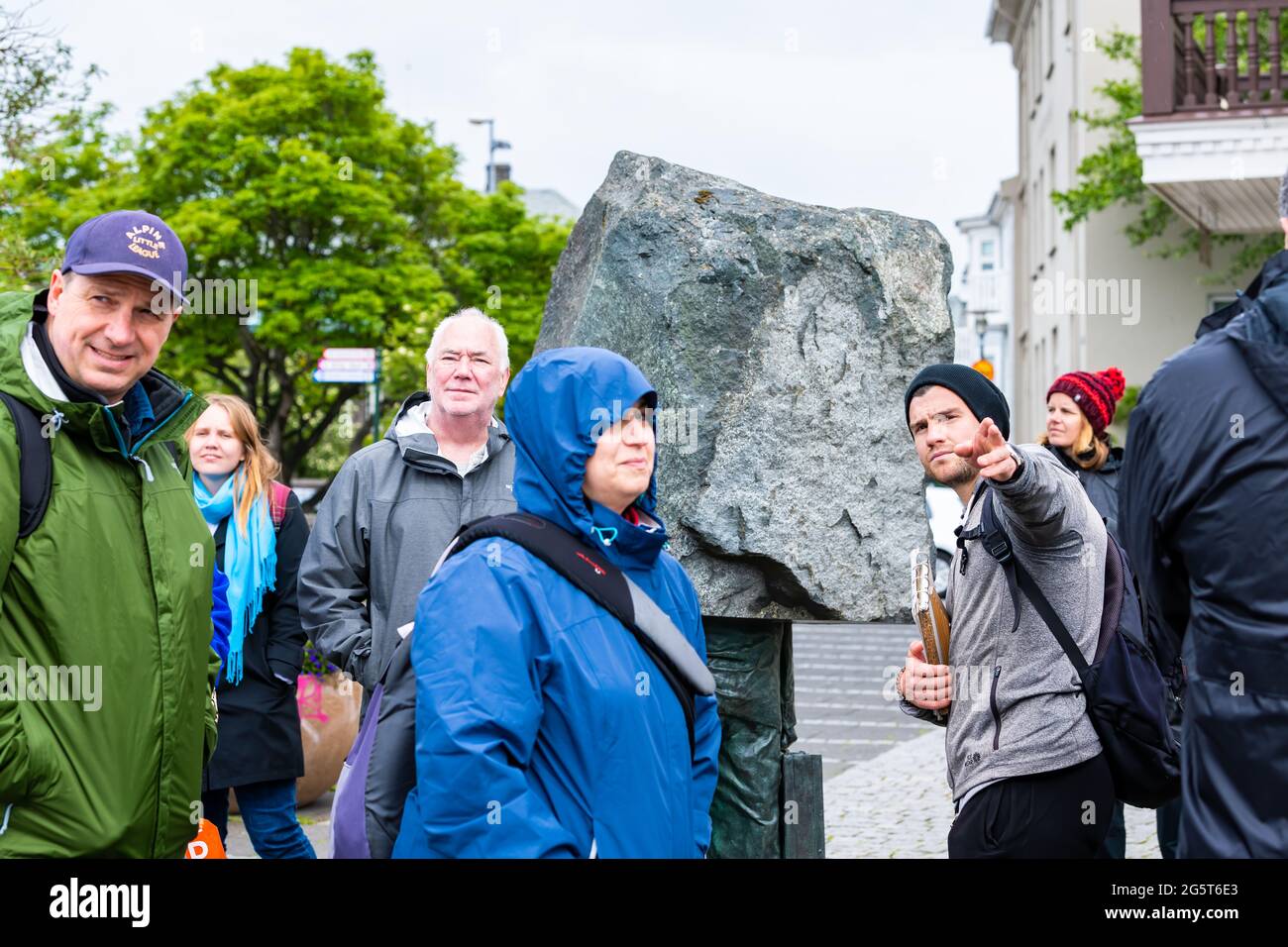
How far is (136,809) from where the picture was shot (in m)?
2.81

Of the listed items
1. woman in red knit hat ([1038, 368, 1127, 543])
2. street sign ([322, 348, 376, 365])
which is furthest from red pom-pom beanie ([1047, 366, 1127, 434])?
street sign ([322, 348, 376, 365])

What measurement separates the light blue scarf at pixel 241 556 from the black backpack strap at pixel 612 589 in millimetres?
2420

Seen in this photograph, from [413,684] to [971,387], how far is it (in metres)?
1.67

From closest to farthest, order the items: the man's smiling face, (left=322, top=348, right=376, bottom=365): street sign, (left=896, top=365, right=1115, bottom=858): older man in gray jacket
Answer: the man's smiling face
(left=896, top=365, right=1115, bottom=858): older man in gray jacket
(left=322, top=348, right=376, bottom=365): street sign

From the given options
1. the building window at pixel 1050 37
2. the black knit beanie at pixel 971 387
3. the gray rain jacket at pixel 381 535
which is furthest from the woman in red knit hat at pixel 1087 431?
the building window at pixel 1050 37

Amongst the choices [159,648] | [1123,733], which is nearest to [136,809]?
[159,648]

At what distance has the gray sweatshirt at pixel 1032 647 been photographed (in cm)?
341

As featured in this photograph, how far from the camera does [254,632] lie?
5.11m

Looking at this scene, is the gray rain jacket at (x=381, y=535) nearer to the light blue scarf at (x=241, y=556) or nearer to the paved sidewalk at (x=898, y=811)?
the light blue scarf at (x=241, y=556)

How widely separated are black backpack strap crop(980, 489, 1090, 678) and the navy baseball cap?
202cm

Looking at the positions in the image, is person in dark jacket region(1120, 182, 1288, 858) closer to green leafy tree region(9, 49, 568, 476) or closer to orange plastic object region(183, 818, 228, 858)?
orange plastic object region(183, 818, 228, 858)

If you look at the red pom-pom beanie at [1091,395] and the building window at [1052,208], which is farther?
the building window at [1052,208]

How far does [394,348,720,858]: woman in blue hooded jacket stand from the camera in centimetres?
252
